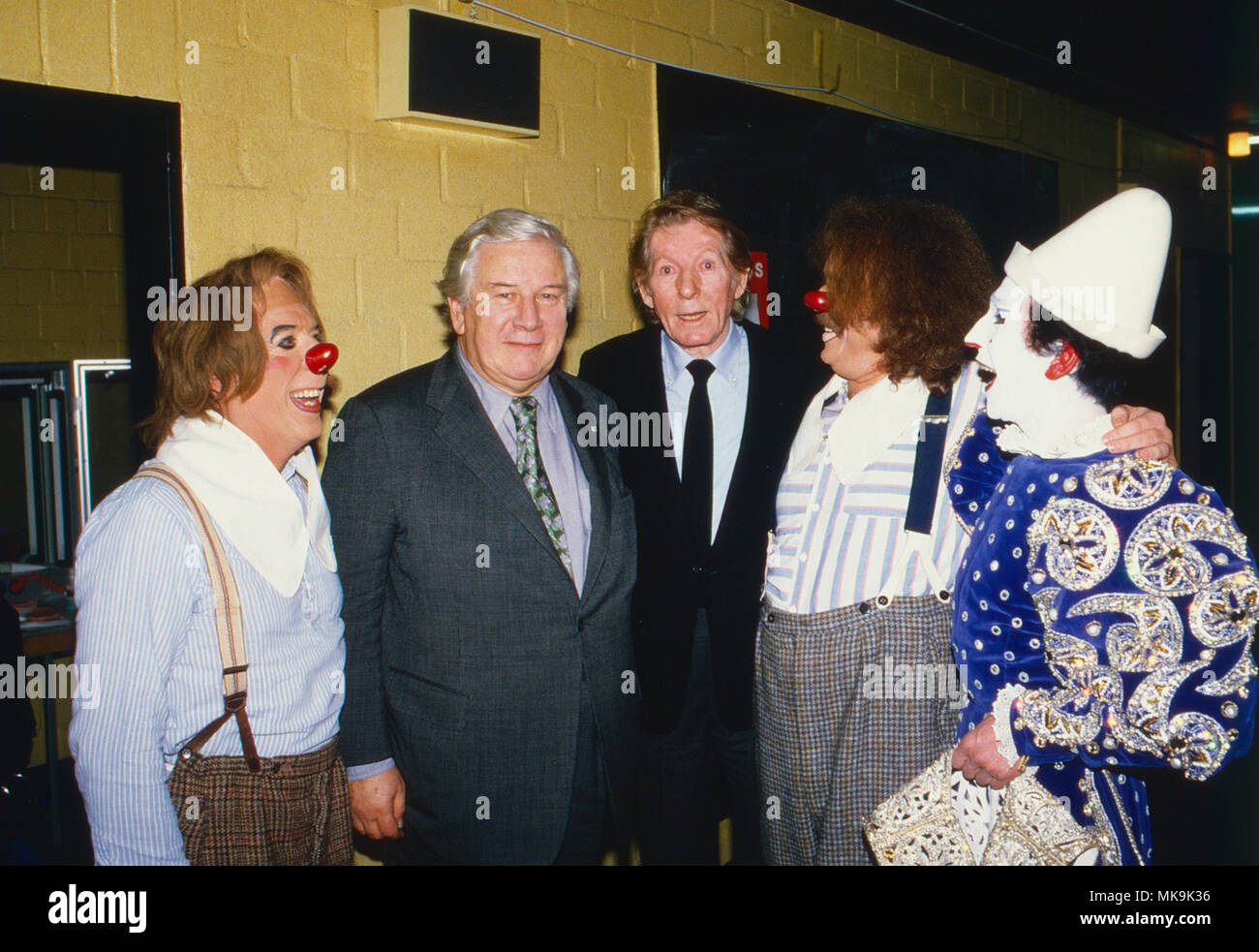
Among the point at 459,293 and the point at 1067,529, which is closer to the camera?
the point at 1067,529

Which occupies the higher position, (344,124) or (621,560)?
(344,124)

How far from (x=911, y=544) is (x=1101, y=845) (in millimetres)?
597

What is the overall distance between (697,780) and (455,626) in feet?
2.46

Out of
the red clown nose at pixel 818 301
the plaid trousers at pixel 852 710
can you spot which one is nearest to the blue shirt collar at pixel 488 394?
the red clown nose at pixel 818 301

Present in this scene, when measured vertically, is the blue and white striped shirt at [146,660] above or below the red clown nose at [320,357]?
below

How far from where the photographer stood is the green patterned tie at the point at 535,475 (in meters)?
2.06

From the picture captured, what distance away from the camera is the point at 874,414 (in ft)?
6.52

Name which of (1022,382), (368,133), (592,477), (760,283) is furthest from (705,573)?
(760,283)

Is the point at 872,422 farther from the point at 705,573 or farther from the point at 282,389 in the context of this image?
the point at 282,389

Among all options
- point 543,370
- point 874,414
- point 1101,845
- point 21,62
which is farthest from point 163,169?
point 1101,845

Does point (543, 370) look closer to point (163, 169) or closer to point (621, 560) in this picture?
point (621, 560)

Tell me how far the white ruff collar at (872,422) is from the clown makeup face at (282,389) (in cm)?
101

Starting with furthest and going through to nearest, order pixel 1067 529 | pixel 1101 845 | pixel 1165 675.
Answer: pixel 1101 845 → pixel 1067 529 → pixel 1165 675

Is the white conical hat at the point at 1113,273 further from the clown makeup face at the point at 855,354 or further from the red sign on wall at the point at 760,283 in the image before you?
the red sign on wall at the point at 760,283
